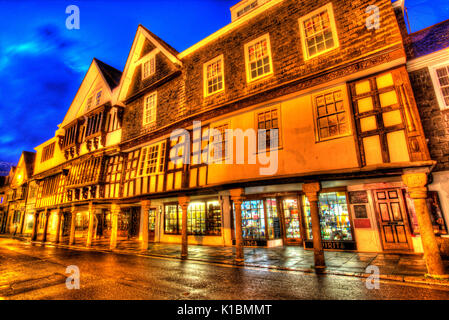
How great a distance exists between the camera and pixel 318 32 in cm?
910

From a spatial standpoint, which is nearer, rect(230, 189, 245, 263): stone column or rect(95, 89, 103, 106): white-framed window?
rect(230, 189, 245, 263): stone column

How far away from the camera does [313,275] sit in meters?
6.79

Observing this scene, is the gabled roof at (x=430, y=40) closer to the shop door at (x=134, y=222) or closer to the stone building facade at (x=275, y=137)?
the stone building facade at (x=275, y=137)

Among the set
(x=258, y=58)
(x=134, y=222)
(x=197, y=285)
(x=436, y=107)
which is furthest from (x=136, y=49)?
(x=436, y=107)

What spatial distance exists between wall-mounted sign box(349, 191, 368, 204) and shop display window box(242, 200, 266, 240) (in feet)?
16.0

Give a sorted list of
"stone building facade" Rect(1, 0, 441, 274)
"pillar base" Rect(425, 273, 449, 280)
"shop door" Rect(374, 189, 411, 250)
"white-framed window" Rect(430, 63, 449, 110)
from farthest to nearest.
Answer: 1. "shop door" Rect(374, 189, 411, 250)
2. "white-framed window" Rect(430, 63, 449, 110)
3. "stone building facade" Rect(1, 0, 441, 274)
4. "pillar base" Rect(425, 273, 449, 280)

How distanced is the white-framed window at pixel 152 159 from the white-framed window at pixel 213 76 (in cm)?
429

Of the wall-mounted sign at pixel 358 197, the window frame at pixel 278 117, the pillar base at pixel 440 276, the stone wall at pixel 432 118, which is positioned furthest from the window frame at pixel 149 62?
the pillar base at pixel 440 276

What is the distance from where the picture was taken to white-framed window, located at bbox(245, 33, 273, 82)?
408 inches

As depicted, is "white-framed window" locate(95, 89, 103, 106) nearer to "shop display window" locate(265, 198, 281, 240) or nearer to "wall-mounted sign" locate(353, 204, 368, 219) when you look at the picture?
"shop display window" locate(265, 198, 281, 240)

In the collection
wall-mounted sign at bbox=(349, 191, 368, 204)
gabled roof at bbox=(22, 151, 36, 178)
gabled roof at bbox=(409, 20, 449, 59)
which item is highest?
gabled roof at bbox=(22, 151, 36, 178)

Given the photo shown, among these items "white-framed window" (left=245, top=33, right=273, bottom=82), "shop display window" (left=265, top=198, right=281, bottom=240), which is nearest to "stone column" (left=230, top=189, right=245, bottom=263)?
"shop display window" (left=265, top=198, right=281, bottom=240)

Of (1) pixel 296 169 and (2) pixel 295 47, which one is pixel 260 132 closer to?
→ (1) pixel 296 169
